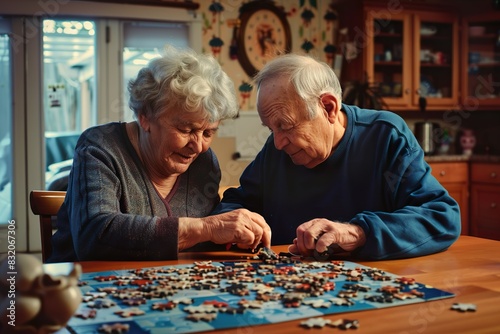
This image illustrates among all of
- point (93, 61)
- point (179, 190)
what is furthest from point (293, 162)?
point (93, 61)

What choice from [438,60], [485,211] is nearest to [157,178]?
[485,211]

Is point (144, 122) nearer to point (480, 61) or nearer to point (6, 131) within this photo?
point (6, 131)

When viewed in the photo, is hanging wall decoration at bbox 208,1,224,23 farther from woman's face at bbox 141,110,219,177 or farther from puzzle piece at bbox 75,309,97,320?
puzzle piece at bbox 75,309,97,320

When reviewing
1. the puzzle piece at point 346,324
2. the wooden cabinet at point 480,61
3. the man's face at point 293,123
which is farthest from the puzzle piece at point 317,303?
the wooden cabinet at point 480,61

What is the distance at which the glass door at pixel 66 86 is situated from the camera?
5.30 metres

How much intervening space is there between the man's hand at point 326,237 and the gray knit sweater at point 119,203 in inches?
13.8

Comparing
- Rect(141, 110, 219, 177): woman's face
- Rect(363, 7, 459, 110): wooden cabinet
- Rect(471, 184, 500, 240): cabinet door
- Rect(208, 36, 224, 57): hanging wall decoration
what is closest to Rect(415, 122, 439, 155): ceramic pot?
Rect(363, 7, 459, 110): wooden cabinet

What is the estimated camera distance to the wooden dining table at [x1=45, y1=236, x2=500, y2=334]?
1.16 metres

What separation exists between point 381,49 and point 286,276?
4904 millimetres

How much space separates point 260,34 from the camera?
5.88 metres

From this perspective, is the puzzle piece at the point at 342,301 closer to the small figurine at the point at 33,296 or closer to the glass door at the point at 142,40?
the small figurine at the point at 33,296

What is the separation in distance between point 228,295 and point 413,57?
5224 millimetres

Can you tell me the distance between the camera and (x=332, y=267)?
1.66m

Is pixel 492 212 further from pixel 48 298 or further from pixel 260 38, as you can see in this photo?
pixel 48 298
